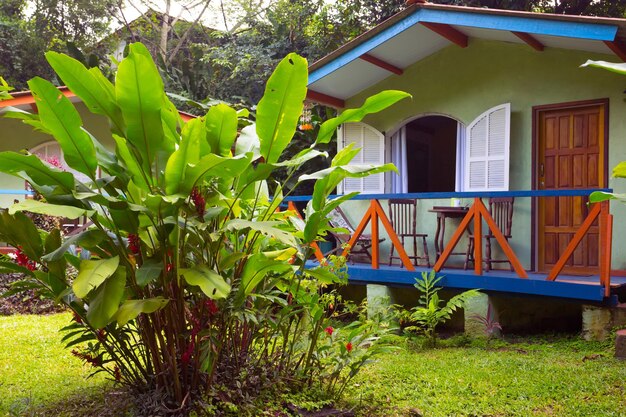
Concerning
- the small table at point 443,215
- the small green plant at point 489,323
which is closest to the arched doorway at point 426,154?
the small table at point 443,215

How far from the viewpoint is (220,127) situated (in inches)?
120

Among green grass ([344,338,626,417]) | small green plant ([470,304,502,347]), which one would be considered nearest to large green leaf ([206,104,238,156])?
green grass ([344,338,626,417])

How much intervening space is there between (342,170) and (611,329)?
3.83 metres

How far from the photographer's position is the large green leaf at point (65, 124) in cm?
263

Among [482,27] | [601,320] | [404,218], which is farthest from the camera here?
[404,218]

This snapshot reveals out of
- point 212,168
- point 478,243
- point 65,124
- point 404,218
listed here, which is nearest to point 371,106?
point 212,168

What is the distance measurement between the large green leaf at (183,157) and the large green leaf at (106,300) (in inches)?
17.1

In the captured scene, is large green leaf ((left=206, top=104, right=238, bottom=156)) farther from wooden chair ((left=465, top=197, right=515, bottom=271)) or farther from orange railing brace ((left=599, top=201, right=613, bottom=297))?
wooden chair ((left=465, top=197, right=515, bottom=271))

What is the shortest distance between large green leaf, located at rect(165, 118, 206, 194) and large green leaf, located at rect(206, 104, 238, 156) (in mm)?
284

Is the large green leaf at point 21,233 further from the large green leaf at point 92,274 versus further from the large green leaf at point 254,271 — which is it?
the large green leaf at point 254,271

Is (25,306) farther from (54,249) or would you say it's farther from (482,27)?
(482,27)

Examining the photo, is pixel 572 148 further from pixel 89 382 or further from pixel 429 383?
pixel 89 382

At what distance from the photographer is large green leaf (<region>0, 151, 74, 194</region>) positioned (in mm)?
2582

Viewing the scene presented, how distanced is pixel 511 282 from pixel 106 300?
4491 millimetres
